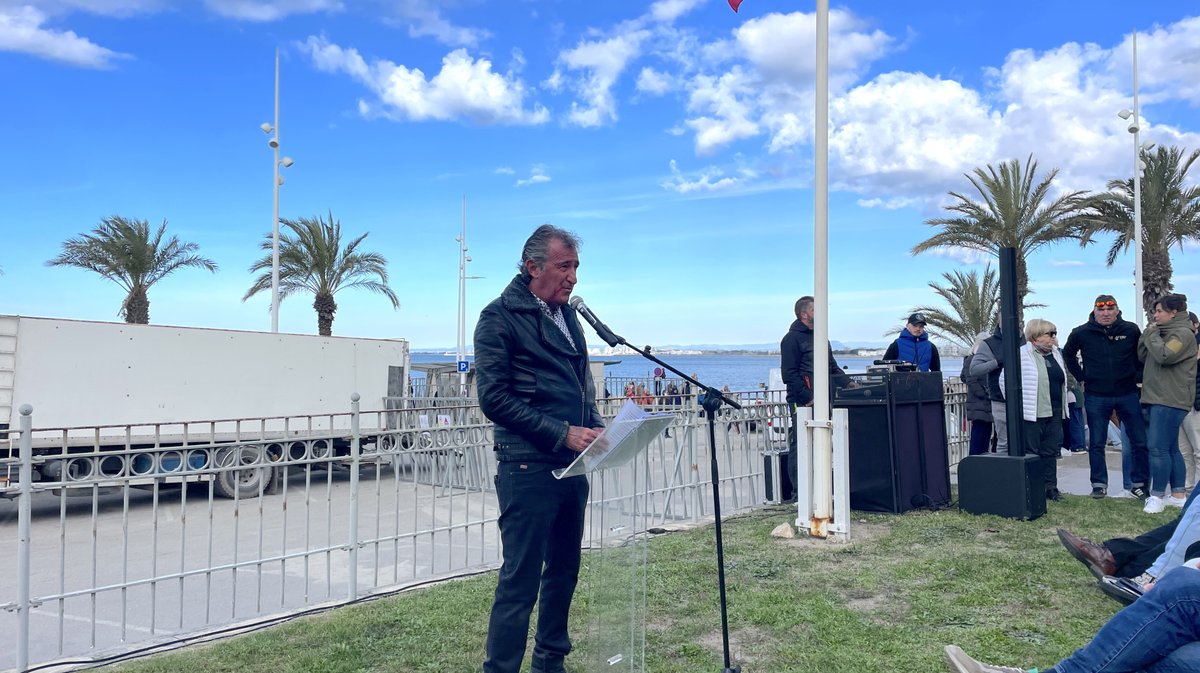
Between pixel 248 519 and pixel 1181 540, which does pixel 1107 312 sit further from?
pixel 248 519

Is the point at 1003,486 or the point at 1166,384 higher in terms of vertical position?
the point at 1166,384

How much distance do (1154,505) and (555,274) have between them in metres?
6.59

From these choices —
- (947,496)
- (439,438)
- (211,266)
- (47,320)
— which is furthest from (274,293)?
(947,496)

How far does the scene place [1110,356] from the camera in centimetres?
786

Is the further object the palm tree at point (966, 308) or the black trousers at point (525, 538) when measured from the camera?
the palm tree at point (966, 308)

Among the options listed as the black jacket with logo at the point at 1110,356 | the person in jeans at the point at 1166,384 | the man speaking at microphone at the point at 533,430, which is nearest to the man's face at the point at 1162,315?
the person in jeans at the point at 1166,384

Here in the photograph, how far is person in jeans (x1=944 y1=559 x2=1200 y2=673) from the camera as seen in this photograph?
112 inches

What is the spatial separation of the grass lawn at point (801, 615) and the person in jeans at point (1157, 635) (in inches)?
32.6

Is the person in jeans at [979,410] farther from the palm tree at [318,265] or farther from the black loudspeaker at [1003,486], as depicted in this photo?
the palm tree at [318,265]

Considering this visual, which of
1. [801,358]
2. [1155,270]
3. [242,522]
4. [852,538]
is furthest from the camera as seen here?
[1155,270]

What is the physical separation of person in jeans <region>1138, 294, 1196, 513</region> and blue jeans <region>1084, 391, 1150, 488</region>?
411mm

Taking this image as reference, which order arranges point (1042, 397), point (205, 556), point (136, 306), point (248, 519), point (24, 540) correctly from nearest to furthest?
point (24, 540), point (205, 556), point (1042, 397), point (248, 519), point (136, 306)

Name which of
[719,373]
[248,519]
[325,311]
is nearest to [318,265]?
[325,311]

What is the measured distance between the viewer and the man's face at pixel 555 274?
3.33m
